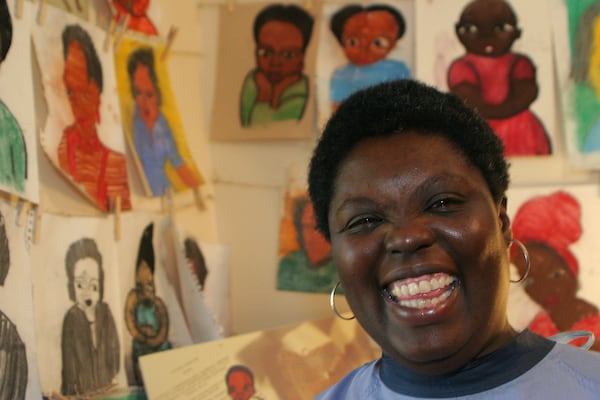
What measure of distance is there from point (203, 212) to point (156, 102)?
11.4 inches

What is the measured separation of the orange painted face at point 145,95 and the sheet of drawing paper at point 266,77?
0.22m

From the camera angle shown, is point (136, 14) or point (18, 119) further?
point (136, 14)

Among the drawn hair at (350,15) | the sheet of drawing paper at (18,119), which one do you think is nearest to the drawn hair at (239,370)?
the sheet of drawing paper at (18,119)

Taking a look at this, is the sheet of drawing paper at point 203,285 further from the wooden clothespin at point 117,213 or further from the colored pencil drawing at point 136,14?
the colored pencil drawing at point 136,14

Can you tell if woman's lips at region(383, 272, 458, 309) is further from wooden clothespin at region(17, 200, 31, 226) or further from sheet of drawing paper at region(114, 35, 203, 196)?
sheet of drawing paper at region(114, 35, 203, 196)

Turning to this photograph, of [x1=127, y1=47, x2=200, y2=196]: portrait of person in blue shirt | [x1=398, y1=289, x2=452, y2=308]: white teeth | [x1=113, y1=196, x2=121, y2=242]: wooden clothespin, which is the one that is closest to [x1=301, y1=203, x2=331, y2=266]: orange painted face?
[x1=127, y1=47, x2=200, y2=196]: portrait of person in blue shirt

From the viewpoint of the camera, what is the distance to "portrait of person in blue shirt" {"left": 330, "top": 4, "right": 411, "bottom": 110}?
172 cm

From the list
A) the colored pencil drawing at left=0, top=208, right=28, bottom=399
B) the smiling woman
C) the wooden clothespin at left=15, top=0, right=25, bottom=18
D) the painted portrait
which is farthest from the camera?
the painted portrait

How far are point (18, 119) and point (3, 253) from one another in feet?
0.71

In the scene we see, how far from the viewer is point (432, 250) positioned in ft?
Result: 2.55

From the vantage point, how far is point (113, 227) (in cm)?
137

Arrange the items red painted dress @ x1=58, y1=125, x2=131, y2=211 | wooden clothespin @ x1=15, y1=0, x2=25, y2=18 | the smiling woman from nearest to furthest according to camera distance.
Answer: the smiling woman, wooden clothespin @ x1=15, y1=0, x2=25, y2=18, red painted dress @ x1=58, y1=125, x2=131, y2=211

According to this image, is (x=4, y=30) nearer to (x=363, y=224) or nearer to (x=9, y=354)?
(x=9, y=354)

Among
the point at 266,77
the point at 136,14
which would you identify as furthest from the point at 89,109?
the point at 266,77
